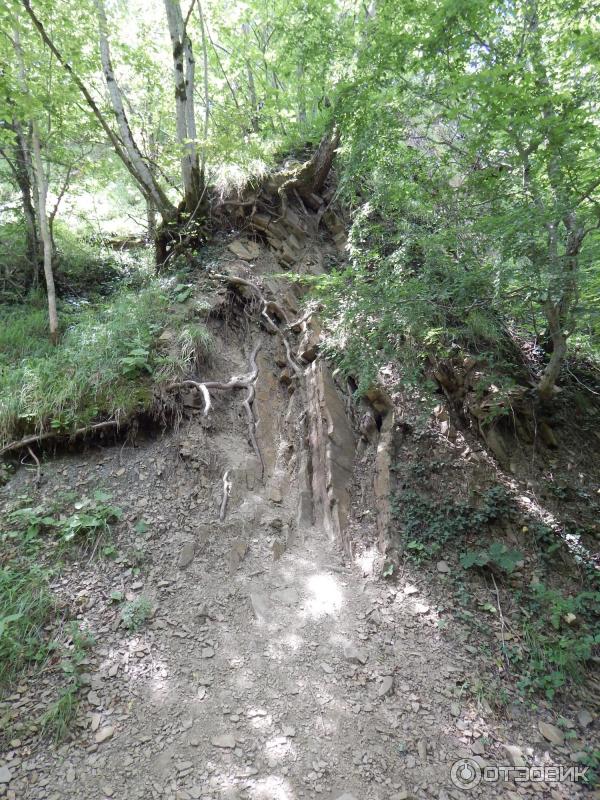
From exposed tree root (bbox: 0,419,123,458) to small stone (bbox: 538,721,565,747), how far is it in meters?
4.90

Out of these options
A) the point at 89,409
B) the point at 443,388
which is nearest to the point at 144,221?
the point at 89,409

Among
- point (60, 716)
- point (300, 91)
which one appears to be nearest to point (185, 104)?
point (300, 91)

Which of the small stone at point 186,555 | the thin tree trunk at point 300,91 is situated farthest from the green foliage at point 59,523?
the thin tree trunk at point 300,91

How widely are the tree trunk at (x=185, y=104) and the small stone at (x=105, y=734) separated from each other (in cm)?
711

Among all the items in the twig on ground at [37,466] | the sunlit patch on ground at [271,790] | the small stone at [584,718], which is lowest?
the small stone at [584,718]

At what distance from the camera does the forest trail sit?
2709mm

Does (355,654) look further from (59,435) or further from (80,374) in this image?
(80,374)

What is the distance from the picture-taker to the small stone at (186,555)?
4.11m

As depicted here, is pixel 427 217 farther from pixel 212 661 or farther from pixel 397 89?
pixel 212 661

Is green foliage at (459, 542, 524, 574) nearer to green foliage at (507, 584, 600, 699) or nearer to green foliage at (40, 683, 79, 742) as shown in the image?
green foliage at (507, 584, 600, 699)

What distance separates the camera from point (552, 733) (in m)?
3.04

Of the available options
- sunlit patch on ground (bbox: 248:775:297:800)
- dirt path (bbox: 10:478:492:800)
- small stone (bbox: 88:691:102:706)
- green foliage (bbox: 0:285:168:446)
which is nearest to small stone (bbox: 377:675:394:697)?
dirt path (bbox: 10:478:492:800)

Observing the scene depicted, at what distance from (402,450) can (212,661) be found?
117 inches

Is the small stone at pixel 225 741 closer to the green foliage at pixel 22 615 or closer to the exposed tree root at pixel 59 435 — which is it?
the green foliage at pixel 22 615
